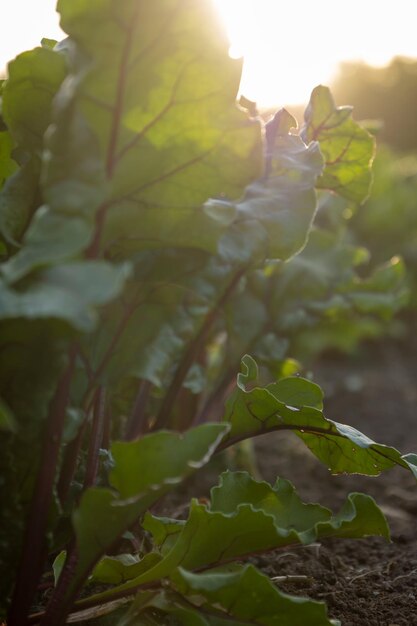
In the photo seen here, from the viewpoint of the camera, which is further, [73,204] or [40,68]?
[40,68]

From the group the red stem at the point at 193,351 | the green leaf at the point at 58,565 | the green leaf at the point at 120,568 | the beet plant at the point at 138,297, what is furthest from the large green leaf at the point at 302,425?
the green leaf at the point at 58,565

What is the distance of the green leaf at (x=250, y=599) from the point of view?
1.27 m

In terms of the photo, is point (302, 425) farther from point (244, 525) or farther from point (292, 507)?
point (244, 525)

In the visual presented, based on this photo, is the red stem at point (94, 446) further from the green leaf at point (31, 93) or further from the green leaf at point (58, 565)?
the green leaf at point (31, 93)

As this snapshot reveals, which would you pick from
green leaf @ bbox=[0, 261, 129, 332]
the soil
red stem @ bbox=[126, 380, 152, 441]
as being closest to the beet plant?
green leaf @ bbox=[0, 261, 129, 332]

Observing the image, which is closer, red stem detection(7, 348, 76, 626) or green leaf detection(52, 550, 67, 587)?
red stem detection(7, 348, 76, 626)

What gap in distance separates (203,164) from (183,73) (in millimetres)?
153

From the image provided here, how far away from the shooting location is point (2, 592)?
1.33 m

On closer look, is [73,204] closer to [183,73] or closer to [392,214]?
[183,73]

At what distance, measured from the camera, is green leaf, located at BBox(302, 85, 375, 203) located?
1691 mm

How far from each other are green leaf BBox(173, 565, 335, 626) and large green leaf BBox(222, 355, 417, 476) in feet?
1.04

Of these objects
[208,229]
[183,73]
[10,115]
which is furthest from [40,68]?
[208,229]

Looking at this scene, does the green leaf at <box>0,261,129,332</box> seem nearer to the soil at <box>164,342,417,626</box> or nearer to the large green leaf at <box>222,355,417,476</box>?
the large green leaf at <box>222,355,417,476</box>

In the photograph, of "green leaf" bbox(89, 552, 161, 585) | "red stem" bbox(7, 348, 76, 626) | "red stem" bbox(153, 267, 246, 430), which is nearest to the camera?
"red stem" bbox(7, 348, 76, 626)
